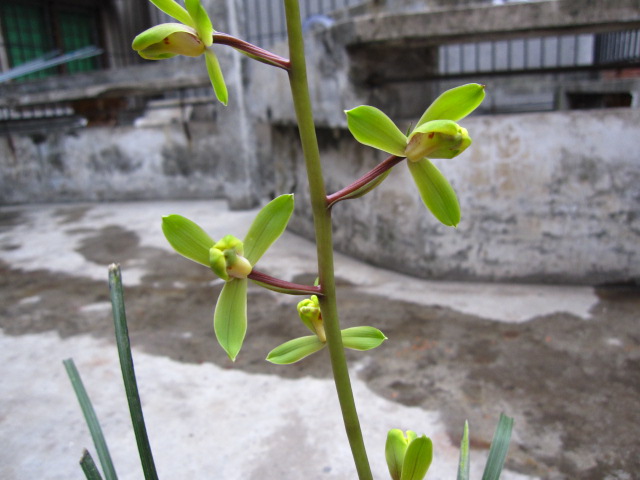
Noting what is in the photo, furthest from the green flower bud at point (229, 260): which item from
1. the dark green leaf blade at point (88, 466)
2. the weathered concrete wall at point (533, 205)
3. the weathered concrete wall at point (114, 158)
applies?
the weathered concrete wall at point (114, 158)

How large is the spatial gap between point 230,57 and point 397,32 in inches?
84.0

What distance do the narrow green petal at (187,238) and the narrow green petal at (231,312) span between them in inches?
1.1

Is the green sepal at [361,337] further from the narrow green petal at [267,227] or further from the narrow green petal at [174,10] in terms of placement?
the narrow green petal at [174,10]

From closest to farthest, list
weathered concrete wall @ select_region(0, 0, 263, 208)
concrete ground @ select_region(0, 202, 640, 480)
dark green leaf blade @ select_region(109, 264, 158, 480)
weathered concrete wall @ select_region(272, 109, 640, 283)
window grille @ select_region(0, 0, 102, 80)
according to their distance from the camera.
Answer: dark green leaf blade @ select_region(109, 264, 158, 480), concrete ground @ select_region(0, 202, 640, 480), weathered concrete wall @ select_region(272, 109, 640, 283), weathered concrete wall @ select_region(0, 0, 263, 208), window grille @ select_region(0, 0, 102, 80)

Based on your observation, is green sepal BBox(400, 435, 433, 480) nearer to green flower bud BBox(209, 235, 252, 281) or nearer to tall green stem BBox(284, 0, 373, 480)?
tall green stem BBox(284, 0, 373, 480)

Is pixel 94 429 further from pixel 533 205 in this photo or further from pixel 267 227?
pixel 533 205

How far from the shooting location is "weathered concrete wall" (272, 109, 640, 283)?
90.4 inches

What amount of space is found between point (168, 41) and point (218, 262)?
17 cm

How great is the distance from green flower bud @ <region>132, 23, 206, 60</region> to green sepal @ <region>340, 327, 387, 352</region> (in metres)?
0.24

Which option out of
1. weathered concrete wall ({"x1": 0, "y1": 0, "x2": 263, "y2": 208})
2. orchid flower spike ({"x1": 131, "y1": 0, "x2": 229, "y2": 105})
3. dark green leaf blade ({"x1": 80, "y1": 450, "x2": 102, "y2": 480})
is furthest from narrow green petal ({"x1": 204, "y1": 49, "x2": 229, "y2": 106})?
weathered concrete wall ({"x1": 0, "y1": 0, "x2": 263, "y2": 208})

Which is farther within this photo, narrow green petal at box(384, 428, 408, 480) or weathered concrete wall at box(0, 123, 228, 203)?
weathered concrete wall at box(0, 123, 228, 203)

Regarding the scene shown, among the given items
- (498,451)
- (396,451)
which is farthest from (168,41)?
(498,451)

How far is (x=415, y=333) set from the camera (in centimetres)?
214

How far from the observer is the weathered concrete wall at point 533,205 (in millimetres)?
2297
